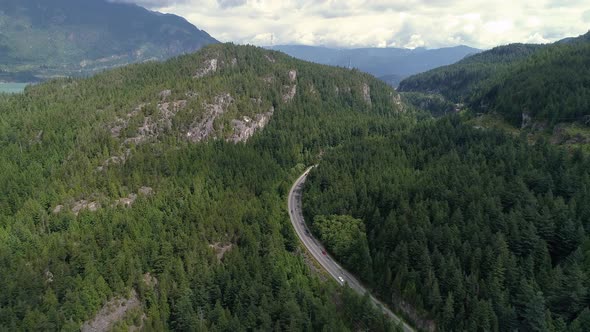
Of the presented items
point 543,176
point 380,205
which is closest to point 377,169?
point 380,205

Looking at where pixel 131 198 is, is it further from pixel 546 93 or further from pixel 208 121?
pixel 546 93

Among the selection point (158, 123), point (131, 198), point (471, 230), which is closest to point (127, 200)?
point (131, 198)

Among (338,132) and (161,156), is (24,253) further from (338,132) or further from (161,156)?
(338,132)

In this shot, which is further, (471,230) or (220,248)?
(220,248)

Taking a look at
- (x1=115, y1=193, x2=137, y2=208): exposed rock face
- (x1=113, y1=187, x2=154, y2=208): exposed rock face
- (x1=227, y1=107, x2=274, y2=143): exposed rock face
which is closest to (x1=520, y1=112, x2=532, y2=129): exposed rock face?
(x1=227, y1=107, x2=274, y2=143): exposed rock face

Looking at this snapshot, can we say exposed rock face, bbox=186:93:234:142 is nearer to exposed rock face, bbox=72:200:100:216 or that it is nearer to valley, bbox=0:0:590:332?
valley, bbox=0:0:590:332

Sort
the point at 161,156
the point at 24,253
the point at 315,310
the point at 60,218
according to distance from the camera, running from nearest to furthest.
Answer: the point at 315,310
the point at 24,253
the point at 60,218
the point at 161,156

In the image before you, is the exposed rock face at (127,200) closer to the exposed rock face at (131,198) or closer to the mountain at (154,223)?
the exposed rock face at (131,198)
